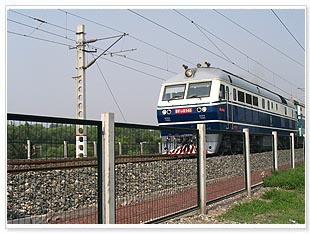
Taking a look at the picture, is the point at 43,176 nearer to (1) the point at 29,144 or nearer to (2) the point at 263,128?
(1) the point at 29,144

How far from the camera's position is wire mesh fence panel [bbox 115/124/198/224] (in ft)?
17.3

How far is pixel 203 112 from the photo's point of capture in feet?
42.6

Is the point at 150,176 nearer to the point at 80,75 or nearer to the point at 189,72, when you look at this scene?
the point at 189,72

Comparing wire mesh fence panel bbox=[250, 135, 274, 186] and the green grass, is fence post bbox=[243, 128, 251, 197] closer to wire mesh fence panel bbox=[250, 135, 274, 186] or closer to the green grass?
the green grass

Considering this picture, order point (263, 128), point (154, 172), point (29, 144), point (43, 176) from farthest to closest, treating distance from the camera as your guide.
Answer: point (263, 128) → point (154, 172) → point (43, 176) → point (29, 144)

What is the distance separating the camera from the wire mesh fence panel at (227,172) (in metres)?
8.09

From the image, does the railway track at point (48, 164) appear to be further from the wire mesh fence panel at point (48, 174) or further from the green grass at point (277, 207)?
the green grass at point (277, 207)

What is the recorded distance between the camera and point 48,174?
451cm

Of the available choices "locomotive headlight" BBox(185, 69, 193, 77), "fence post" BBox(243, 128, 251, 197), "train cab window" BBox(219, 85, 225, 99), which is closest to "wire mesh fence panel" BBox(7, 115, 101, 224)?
"fence post" BBox(243, 128, 251, 197)

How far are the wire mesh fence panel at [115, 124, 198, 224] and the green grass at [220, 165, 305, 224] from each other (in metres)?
0.80
